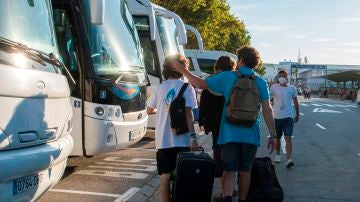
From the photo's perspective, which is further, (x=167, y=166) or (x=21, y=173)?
(x=167, y=166)

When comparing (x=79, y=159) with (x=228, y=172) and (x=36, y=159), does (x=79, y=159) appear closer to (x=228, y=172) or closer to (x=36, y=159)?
(x=228, y=172)

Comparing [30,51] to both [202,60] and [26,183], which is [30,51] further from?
[202,60]

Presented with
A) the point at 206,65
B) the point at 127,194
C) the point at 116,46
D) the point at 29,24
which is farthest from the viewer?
the point at 206,65

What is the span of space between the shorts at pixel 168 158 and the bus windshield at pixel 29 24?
57.8 inches

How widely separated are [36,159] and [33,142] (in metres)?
0.14

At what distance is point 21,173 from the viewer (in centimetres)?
388

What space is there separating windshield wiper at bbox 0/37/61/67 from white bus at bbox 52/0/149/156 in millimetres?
1885

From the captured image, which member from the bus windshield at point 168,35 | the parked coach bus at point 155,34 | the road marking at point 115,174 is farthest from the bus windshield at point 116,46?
the bus windshield at point 168,35

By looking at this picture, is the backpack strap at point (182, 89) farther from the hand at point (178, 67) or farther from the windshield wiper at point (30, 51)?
the windshield wiper at point (30, 51)

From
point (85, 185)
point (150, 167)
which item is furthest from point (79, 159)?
point (85, 185)

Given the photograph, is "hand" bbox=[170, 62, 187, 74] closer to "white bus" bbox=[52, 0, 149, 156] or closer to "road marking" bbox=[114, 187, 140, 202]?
"white bus" bbox=[52, 0, 149, 156]

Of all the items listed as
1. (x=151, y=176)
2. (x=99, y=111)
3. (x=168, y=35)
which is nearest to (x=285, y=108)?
(x=151, y=176)

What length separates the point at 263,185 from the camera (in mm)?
5570

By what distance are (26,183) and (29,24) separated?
4.68ft
